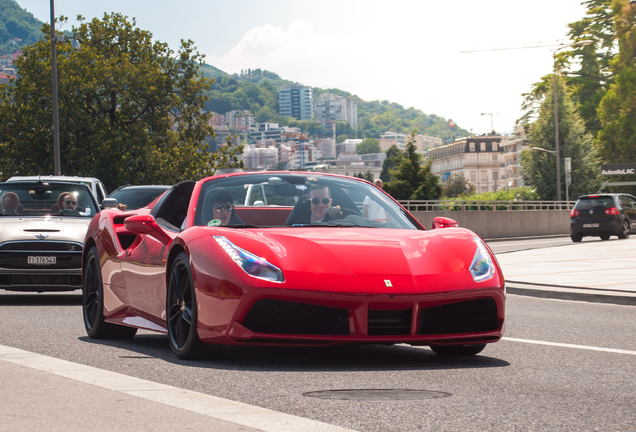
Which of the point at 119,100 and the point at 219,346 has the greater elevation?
the point at 119,100

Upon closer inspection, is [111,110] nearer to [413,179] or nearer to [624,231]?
[624,231]

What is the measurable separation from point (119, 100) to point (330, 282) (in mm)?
48628

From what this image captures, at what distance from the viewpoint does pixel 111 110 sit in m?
52.8

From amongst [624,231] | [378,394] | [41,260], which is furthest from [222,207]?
[624,231]

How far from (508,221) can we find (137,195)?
29.6 metres

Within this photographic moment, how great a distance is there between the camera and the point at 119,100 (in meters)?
52.5

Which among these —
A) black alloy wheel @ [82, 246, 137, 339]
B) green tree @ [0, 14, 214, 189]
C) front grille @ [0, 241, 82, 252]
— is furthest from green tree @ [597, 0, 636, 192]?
black alloy wheel @ [82, 246, 137, 339]

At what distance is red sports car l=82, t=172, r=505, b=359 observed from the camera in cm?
572

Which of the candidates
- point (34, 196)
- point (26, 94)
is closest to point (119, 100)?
point (26, 94)

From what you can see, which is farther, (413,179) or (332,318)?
(413,179)

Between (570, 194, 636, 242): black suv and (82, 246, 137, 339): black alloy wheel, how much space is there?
25.8m

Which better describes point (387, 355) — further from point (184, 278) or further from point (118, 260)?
point (118, 260)

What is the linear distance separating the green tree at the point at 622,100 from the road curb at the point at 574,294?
5741cm

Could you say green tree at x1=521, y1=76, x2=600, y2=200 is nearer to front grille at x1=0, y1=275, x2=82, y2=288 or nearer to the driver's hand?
front grille at x1=0, y1=275, x2=82, y2=288
